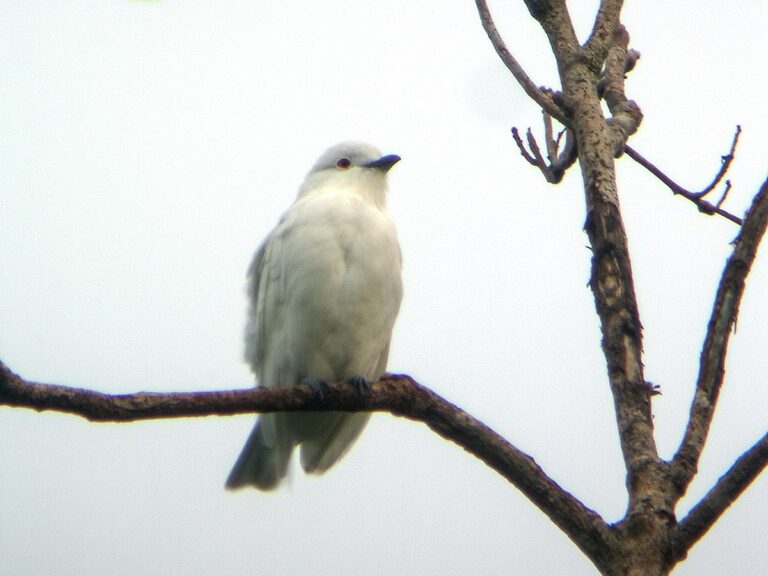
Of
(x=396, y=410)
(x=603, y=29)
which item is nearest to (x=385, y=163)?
(x=603, y=29)

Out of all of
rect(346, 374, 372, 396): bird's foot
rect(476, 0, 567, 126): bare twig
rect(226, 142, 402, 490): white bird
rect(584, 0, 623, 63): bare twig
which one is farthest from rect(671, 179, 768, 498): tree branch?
rect(226, 142, 402, 490): white bird

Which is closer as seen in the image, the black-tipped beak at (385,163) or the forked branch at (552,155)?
the forked branch at (552,155)

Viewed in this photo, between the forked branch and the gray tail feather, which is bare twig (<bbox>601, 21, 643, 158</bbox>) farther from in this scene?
the gray tail feather

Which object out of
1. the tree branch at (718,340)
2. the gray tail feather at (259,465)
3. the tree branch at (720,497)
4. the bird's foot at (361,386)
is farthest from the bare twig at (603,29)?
the gray tail feather at (259,465)

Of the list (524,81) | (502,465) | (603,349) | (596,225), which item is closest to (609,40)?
(524,81)

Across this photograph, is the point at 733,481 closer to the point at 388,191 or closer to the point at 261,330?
the point at 261,330

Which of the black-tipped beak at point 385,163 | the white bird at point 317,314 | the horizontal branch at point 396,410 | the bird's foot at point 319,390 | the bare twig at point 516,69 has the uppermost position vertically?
the black-tipped beak at point 385,163

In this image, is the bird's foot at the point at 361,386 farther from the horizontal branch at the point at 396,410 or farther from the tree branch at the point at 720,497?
the tree branch at the point at 720,497
